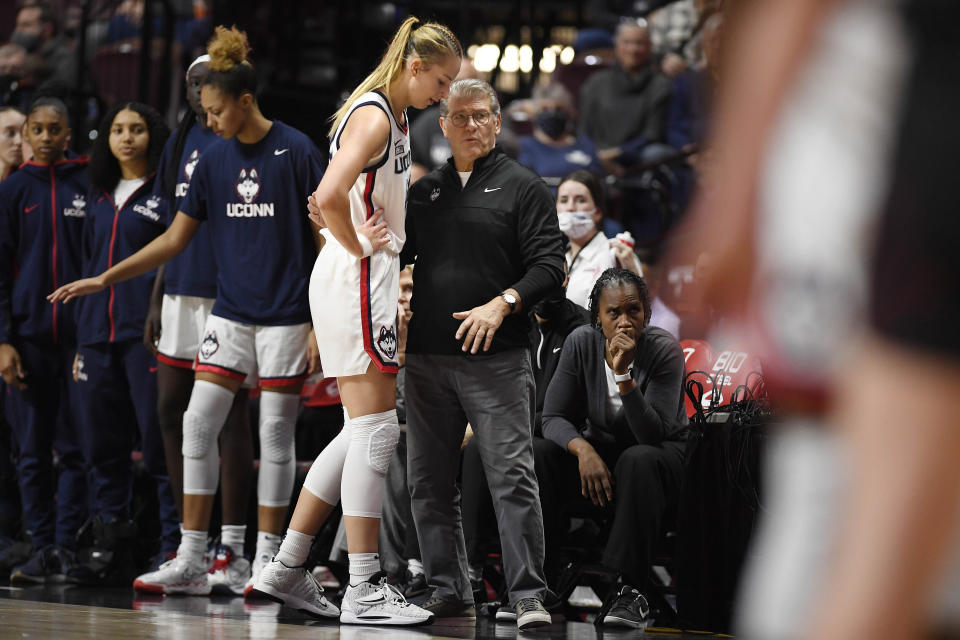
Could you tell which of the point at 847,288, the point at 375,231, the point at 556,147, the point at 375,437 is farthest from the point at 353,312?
the point at 556,147

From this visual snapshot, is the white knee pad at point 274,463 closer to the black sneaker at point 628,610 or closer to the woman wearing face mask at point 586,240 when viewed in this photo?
the black sneaker at point 628,610

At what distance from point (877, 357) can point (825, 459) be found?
0.11 meters

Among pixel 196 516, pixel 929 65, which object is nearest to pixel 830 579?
pixel 929 65

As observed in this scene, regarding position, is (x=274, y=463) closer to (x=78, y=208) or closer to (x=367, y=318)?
(x=367, y=318)

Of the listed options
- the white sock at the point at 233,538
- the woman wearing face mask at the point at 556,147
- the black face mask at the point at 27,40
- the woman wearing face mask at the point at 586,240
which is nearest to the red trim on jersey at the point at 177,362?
the white sock at the point at 233,538

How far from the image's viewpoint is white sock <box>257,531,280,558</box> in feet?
15.2

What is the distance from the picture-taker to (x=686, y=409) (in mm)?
5176

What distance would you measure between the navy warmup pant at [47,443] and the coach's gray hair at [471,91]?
8.44 ft

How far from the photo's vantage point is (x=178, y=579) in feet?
15.6

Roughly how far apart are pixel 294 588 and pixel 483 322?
1.10 metres

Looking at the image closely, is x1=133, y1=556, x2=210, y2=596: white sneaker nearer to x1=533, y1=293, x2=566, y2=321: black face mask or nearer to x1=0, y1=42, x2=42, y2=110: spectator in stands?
x1=533, y1=293, x2=566, y2=321: black face mask

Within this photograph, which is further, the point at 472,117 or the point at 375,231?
the point at 472,117

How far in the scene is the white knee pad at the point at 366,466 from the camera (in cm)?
397

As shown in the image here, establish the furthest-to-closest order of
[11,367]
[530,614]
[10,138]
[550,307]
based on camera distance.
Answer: [10,138], [11,367], [550,307], [530,614]
